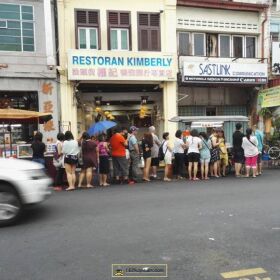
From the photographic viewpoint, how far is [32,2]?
46.8 ft

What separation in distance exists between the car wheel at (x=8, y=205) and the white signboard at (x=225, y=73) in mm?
11024

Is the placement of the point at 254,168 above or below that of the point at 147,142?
below

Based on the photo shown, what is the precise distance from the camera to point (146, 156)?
1148cm

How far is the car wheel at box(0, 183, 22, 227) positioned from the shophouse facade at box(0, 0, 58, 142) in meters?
8.49

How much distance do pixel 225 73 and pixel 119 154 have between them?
793 cm

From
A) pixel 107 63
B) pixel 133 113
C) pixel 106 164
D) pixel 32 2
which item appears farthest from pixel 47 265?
pixel 133 113

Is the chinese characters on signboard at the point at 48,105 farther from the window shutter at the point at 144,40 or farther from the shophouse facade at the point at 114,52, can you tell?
the window shutter at the point at 144,40

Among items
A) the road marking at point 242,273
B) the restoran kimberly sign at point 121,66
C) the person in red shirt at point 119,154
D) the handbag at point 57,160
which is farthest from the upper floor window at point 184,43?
the road marking at point 242,273

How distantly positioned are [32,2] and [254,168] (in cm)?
1058

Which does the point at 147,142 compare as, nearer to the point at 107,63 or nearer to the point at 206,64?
the point at 107,63

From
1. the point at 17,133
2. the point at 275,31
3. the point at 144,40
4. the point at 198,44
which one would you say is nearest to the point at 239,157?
the point at 144,40

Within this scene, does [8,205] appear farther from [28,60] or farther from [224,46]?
[224,46]

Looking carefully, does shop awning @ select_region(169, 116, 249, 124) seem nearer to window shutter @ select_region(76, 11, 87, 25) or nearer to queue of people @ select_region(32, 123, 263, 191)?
queue of people @ select_region(32, 123, 263, 191)

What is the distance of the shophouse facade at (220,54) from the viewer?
1625cm
